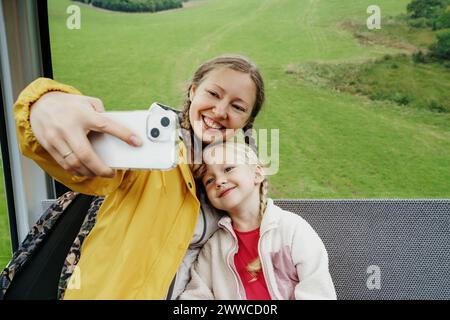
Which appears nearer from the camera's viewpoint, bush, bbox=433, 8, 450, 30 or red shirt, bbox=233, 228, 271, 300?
red shirt, bbox=233, 228, 271, 300

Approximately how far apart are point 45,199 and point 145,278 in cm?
96

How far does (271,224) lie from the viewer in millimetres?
1152

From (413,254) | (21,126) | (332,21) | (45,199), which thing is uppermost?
(332,21)

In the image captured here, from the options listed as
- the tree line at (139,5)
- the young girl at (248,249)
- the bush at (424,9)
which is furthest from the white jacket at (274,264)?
the bush at (424,9)

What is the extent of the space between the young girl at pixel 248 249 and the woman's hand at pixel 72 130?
44 cm

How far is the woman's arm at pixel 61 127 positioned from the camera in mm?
680

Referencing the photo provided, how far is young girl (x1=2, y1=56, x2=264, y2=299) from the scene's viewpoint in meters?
0.70

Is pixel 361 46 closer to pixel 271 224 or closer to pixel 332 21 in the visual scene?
pixel 332 21

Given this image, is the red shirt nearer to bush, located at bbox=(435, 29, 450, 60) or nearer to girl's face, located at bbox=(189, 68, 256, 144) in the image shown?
girl's face, located at bbox=(189, 68, 256, 144)

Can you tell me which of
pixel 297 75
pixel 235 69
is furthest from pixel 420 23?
pixel 235 69

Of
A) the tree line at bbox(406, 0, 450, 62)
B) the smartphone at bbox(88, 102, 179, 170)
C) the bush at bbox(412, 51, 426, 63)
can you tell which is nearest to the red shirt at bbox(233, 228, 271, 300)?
the smartphone at bbox(88, 102, 179, 170)

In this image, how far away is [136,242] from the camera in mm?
941

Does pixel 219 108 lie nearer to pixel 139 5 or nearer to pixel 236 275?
pixel 236 275
